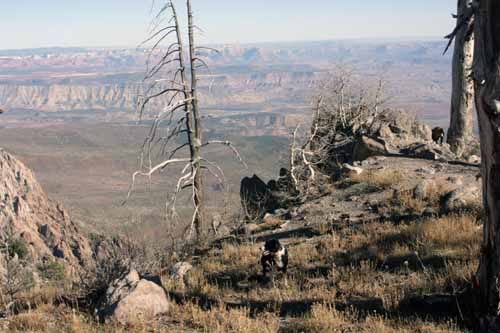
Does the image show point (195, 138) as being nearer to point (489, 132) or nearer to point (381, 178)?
point (381, 178)

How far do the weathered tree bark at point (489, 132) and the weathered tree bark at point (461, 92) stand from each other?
258 inches

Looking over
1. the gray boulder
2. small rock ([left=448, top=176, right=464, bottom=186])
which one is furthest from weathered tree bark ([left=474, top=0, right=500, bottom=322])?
the gray boulder

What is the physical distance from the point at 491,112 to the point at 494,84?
0.23 metres

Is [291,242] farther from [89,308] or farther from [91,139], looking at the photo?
[91,139]

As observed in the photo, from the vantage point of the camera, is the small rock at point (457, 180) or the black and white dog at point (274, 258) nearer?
the black and white dog at point (274, 258)

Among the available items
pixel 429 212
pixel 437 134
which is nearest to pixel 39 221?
pixel 437 134

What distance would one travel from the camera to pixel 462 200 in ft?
28.0

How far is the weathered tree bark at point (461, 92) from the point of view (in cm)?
1112

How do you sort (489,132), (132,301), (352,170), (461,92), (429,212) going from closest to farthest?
(489,132), (132,301), (429,212), (461,92), (352,170)

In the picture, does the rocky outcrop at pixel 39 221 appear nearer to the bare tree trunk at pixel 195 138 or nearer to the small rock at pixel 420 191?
the bare tree trunk at pixel 195 138

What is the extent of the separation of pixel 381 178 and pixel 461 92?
9.15 feet

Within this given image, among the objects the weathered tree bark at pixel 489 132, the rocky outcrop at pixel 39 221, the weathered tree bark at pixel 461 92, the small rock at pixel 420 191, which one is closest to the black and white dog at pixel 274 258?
the weathered tree bark at pixel 489 132

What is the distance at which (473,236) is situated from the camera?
6770mm

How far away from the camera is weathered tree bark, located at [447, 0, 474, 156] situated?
36.5 ft
